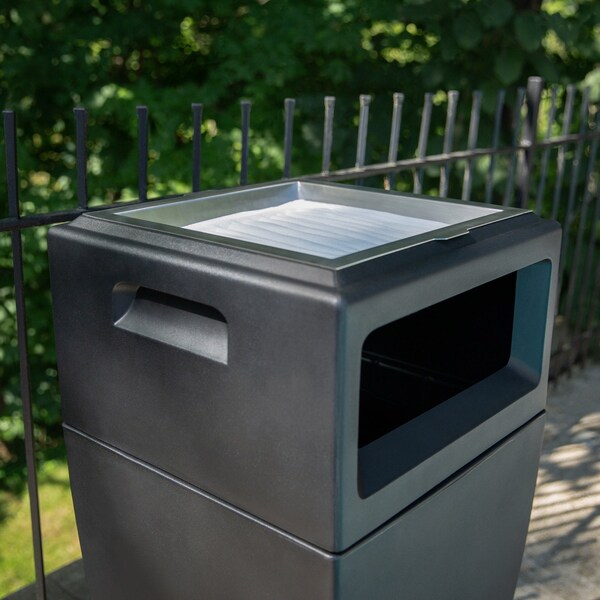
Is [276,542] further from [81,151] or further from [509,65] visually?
[509,65]

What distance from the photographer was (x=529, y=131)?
10.8 feet

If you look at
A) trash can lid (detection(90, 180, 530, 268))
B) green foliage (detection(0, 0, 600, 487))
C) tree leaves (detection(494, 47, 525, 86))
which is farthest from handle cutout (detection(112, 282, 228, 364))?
green foliage (detection(0, 0, 600, 487))

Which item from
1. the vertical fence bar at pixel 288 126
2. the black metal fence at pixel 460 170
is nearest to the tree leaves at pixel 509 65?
the black metal fence at pixel 460 170

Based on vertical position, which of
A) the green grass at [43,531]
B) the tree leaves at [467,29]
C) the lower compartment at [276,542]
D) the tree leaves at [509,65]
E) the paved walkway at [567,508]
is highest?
the tree leaves at [467,29]

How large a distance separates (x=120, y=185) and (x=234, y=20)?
5.21 feet

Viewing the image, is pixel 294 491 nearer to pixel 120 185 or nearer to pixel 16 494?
pixel 120 185

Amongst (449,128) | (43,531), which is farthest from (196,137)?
(43,531)

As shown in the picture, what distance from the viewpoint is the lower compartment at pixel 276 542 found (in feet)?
4.11

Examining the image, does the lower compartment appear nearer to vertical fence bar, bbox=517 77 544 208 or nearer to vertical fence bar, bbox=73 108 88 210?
vertical fence bar, bbox=73 108 88 210

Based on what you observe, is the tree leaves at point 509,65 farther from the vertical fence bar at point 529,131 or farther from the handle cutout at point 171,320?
the handle cutout at point 171,320

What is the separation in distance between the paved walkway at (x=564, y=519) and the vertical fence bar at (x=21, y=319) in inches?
12.2

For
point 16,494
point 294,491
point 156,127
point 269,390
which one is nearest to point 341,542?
point 294,491

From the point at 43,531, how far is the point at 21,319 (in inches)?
186

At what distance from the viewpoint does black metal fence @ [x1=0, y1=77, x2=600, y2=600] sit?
162 centimetres
